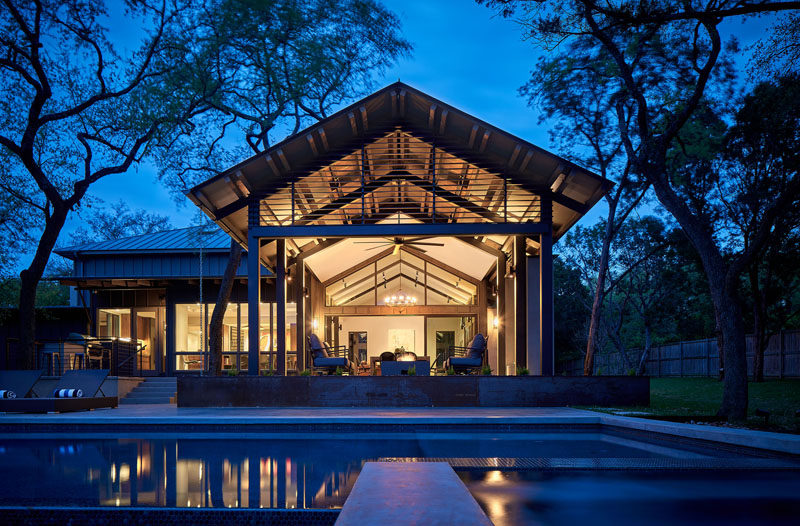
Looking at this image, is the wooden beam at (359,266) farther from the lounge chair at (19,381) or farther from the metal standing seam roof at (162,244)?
the lounge chair at (19,381)

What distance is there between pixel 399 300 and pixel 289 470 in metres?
13.8

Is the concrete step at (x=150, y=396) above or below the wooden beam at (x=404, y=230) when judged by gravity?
below

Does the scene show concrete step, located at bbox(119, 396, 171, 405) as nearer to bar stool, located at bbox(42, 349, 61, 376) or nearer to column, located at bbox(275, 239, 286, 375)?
bar stool, located at bbox(42, 349, 61, 376)

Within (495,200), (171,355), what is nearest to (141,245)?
(171,355)

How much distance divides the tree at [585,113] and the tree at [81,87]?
341 inches

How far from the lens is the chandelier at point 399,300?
62.5 feet

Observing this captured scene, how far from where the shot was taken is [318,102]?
16500 millimetres

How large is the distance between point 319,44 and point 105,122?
5.42 metres

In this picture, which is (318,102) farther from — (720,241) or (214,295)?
(720,241)

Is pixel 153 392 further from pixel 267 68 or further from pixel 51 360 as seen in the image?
pixel 267 68

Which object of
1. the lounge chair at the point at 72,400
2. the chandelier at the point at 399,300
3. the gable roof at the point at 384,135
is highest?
the gable roof at the point at 384,135

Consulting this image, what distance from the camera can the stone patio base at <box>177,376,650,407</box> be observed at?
36.4 ft

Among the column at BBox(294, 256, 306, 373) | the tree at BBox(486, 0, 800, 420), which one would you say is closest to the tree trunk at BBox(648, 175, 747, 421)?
the tree at BBox(486, 0, 800, 420)

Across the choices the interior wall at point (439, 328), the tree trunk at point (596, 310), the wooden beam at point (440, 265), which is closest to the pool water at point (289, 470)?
the tree trunk at point (596, 310)
